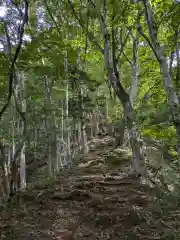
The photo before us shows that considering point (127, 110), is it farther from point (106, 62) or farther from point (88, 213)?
point (88, 213)

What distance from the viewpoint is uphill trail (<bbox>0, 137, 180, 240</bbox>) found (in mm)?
4379

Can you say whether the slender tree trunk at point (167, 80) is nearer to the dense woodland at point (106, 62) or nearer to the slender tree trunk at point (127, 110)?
the dense woodland at point (106, 62)

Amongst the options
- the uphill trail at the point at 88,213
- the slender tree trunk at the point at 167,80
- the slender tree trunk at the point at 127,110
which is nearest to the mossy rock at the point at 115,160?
the uphill trail at the point at 88,213

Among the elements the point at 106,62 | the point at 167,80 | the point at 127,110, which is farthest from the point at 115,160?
the point at 167,80

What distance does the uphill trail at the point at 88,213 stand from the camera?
4.38 metres

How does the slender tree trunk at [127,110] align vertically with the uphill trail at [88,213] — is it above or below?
above

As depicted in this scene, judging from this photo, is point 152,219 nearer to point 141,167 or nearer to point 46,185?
point 141,167

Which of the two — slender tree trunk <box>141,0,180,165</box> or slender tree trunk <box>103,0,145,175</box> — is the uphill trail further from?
slender tree trunk <box>141,0,180,165</box>

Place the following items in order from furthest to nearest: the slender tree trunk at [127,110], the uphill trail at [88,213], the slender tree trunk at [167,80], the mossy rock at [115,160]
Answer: the mossy rock at [115,160], the slender tree trunk at [127,110], the slender tree trunk at [167,80], the uphill trail at [88,213]

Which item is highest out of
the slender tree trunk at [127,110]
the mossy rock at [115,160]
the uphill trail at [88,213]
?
the slender tree trunk at [127,110]

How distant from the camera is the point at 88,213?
17.4ft

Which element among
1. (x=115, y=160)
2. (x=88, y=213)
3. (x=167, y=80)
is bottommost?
(x=88, y=213)

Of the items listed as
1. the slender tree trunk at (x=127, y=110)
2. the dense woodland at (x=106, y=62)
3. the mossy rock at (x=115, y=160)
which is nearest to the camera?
the dense woodland at (x=106, y=62)

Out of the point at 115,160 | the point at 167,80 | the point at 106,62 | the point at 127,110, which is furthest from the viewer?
the point at 115,160
